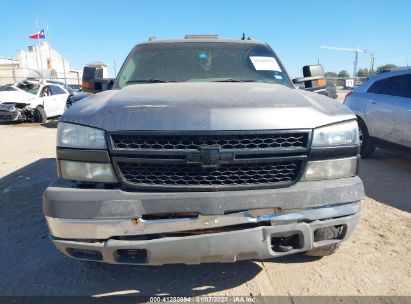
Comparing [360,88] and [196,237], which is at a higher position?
[360,88]

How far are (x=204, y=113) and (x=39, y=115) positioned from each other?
43.5 ft

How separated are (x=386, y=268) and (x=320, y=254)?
1.80ft

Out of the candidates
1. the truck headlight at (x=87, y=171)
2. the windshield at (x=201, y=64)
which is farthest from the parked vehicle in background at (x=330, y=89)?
the truck headlight at (x=87, y=171)

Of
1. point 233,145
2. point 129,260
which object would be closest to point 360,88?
point 233,145

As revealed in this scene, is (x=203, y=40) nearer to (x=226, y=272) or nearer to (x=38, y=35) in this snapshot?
(x=226, y=272)

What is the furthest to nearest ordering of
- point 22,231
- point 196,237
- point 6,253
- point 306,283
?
point 22,231
point 6,253
point 306,283
point 196,237

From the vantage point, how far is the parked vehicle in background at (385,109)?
5.74 meters

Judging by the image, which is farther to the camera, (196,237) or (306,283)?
(306,283)

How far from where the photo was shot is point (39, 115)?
541 inches

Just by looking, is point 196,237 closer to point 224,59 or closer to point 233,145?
point 233,145

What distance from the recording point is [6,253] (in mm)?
3277

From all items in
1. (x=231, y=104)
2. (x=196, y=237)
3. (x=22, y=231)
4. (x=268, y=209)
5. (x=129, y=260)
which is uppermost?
(x=231, y=104)

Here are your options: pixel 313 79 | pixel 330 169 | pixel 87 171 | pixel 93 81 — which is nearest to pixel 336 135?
pixel 330 169

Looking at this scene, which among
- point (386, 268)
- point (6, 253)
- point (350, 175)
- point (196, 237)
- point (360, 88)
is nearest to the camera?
point (196, 237)
